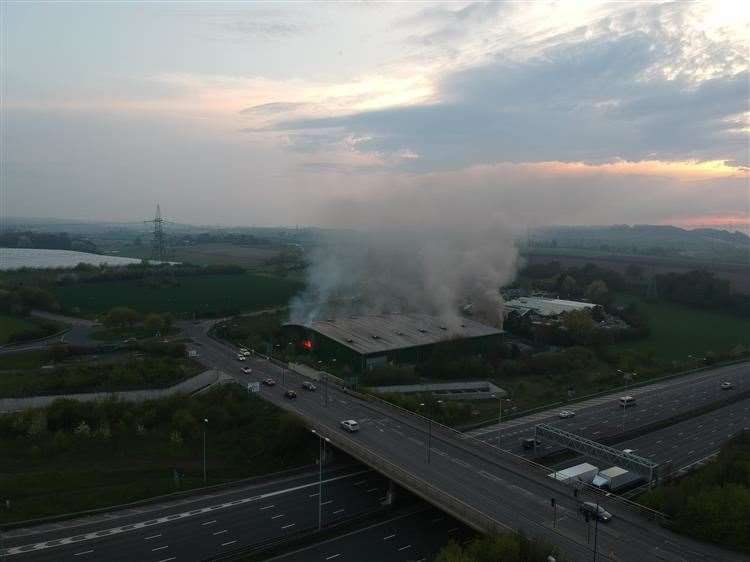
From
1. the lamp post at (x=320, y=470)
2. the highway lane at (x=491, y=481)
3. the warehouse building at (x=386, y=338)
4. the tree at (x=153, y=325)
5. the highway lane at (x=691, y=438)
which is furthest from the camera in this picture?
the tree at (x=153, y=325)

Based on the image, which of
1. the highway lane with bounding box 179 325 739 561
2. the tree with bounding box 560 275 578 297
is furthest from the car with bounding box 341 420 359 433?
the tree with bounding box 560 275 578 297

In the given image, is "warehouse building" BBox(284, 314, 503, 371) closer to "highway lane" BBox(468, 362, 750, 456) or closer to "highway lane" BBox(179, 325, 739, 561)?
"highway lane" BBox(179, 325, 739, 561)

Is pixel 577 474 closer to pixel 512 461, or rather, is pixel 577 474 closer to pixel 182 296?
pixel 512 461

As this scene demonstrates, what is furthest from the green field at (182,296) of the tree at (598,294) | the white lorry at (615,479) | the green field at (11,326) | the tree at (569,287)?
the white lorry at (615,479)

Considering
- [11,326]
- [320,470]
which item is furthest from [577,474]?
[11,326]

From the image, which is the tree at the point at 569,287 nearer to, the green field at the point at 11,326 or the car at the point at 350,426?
the car at the point at 350,426
